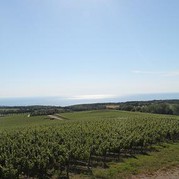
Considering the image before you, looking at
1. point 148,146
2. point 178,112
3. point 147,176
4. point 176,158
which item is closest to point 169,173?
point 147,176

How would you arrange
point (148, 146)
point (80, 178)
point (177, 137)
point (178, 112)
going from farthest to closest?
point (178, 112) → point (177, 137) → point (148, 146) → point (80, 178)

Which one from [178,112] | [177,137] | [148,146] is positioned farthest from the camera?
[178,112]

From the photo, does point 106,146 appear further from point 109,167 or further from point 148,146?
point 148,146

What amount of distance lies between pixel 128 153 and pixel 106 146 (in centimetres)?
528

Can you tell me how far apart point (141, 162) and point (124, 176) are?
5.42 metres

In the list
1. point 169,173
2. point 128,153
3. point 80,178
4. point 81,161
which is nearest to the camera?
point 80,178

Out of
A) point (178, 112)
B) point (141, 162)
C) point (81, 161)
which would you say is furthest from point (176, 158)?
point (178, 112)

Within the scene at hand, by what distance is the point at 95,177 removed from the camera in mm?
24000

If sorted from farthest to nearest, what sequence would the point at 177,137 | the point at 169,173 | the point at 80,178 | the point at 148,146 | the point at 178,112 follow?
the point at 178,112, the point at 177,137, the point at 148,146, the point at 169,173, the point at 80,178

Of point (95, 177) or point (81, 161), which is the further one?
point (81, 161)

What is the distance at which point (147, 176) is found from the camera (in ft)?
81.3

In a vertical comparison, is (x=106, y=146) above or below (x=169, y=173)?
above

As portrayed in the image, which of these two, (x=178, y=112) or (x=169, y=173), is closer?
(x=169, y=173)

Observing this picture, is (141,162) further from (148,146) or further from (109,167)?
(148,146)
